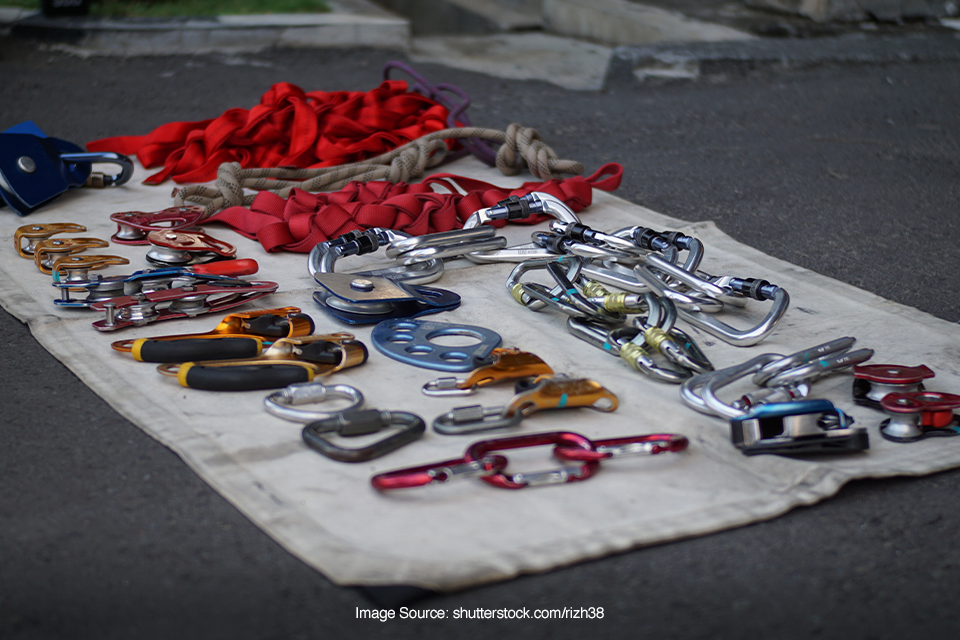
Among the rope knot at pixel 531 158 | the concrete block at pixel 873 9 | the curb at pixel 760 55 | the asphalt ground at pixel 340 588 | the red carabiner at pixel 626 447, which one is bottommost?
the asphalt ground at pixel 340 588

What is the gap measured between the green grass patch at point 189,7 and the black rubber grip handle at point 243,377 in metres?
4.81

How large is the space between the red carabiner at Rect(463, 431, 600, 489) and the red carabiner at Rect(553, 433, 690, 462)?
11 millimetres

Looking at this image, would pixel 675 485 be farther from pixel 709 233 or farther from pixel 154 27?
pixel 154 27

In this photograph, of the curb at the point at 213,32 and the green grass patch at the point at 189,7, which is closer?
the curb at the point at 213,32

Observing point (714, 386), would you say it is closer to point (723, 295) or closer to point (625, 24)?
point (723, 295)

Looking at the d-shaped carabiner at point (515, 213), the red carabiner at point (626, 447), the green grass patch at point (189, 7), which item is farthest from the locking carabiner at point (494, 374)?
the green grass patch at point (189, 7)

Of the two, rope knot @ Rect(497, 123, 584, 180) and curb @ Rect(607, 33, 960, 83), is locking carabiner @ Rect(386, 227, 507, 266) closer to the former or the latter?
rope knot @ Rect(497, 123, 584, 180)

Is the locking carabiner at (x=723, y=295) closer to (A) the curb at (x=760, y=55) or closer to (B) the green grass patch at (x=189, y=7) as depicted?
(A) the curb at (x=760, y=55)

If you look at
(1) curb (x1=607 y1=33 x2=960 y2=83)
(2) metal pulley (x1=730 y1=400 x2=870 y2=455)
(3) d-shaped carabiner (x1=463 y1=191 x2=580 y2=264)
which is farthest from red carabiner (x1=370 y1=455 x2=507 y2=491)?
(1) curb (x1=607 y1=33 x2=960 y2=83)

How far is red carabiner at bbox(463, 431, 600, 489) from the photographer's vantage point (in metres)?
1.28

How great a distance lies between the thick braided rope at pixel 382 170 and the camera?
101 inches

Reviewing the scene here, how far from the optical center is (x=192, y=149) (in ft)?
9.68

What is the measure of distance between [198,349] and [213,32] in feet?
13.6

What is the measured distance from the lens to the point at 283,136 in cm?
305
